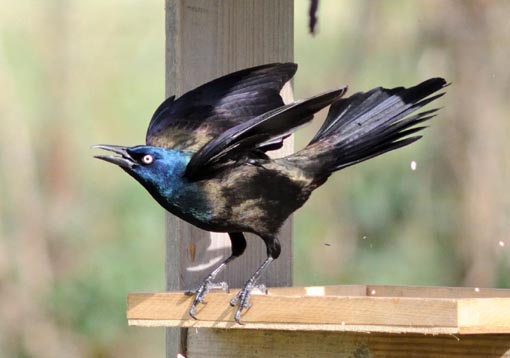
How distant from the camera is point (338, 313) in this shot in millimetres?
2611

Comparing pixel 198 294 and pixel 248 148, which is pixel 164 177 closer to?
pixel 248 148

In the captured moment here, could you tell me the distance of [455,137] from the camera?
17.9 feet

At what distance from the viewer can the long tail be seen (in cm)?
315

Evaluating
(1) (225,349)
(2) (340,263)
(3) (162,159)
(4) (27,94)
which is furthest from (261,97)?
(4) (27,94)

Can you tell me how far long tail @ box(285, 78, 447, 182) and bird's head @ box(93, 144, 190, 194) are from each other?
14.0 inches

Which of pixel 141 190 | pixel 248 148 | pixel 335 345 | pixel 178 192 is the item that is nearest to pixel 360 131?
pixel 248 148

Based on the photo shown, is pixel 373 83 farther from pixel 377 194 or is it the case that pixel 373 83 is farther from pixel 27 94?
pixel 27 94

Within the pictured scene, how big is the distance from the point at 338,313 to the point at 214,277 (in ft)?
1.63

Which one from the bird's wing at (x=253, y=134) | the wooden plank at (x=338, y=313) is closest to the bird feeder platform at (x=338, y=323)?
the wooden plank at (x=338, y=313)

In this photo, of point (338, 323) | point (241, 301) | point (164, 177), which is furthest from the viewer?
point (164, 177)

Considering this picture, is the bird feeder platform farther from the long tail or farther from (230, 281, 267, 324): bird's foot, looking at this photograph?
the long tail

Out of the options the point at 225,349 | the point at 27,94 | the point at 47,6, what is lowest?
the point at 225,349

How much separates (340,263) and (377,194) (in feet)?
1.26

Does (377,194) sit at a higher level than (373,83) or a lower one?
lower
